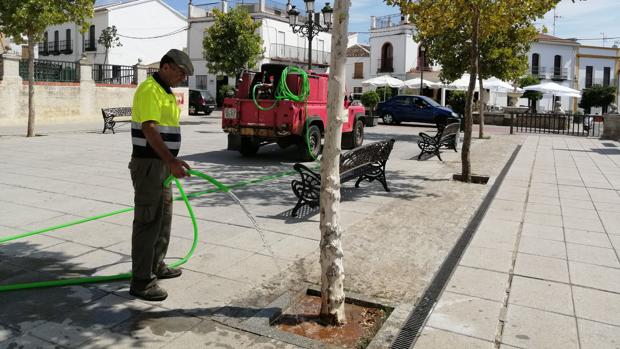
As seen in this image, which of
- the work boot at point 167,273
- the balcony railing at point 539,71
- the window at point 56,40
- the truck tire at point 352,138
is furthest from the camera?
the balcony railing at point 539,71

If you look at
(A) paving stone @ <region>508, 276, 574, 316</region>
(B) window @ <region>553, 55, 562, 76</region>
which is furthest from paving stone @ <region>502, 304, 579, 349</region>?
(B) window @ <region>553, 55, 562, 76</region>

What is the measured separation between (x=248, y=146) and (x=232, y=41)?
14624 mm

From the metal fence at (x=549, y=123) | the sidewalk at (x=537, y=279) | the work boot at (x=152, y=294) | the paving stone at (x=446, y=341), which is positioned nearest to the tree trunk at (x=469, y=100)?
the sidewalk at (x=537, y=279)

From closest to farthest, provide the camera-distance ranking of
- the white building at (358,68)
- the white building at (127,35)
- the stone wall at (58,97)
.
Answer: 1. the stone wall at (58,97)
2. the white building at (127,35)
3. the white building at (358,68)

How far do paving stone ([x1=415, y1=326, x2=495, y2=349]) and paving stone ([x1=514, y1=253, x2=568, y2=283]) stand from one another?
5.01 feet

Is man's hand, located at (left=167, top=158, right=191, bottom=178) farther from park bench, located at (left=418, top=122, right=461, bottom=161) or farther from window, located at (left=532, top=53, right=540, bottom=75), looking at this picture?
window, located at (left=532, top=53, right=540, bottom=75)

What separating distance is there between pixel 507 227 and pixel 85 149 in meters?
10.0

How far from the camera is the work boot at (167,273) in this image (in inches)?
172

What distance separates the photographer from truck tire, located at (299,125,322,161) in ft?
38.0

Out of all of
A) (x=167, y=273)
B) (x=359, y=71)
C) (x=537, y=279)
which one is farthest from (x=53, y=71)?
(x=359, y=71)

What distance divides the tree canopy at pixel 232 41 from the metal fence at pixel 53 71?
256 inches

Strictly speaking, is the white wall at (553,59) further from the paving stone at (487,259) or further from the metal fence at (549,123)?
the paving stone at (487,259)

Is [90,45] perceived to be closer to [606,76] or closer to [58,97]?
[58,97]

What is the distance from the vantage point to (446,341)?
11.2 ft
